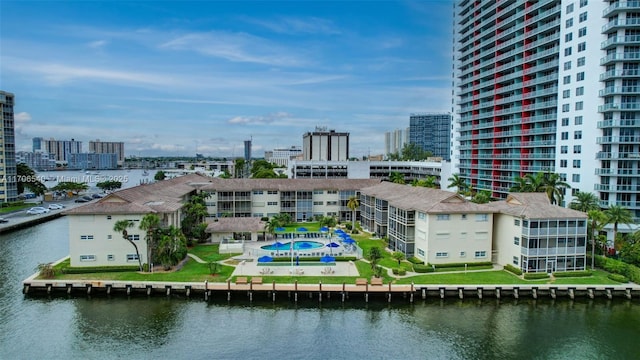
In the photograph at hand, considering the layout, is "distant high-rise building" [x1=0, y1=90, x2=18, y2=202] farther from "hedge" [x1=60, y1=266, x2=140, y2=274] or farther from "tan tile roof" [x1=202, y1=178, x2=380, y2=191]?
"hedge" [x1=60, y1=266, x2=140, y2=274]

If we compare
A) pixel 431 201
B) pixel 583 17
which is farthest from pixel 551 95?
pixel 431 201

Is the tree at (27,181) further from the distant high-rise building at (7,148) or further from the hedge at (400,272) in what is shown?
the hedge at (400,272)

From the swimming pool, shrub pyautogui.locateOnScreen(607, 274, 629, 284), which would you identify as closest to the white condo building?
shrub pyautogui.locateOnScreen(607, 274, 629, 284)

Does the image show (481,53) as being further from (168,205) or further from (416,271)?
(168,205)

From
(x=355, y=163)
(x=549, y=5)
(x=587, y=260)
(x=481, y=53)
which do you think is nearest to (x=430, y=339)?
(x=587, y=260)

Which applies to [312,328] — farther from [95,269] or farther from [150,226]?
[95,269]

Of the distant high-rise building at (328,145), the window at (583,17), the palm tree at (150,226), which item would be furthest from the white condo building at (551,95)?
the distant high-rise building at (328,145)
